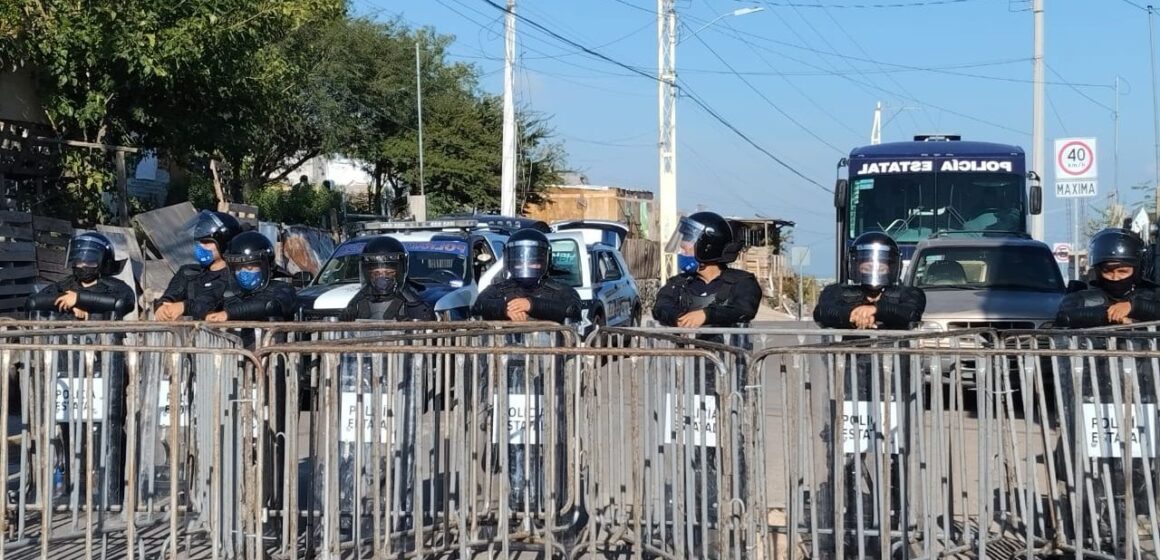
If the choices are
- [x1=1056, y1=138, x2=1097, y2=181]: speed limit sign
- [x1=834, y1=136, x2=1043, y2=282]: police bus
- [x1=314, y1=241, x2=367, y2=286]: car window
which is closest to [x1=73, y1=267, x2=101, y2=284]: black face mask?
→ [x1=314, y1=241, x2=367, y2=286]: car window

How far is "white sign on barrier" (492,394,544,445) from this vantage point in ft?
20.6

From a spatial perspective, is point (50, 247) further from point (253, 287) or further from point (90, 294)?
point (253, 287)

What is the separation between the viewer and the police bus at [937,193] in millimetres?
17266

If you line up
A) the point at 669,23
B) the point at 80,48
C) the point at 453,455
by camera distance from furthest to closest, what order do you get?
the point at 669,23, the point at 80,48, the point at 453,455

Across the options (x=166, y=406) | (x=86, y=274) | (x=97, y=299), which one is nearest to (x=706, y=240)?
(x=166, y=406)

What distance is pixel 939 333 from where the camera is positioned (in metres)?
5.88

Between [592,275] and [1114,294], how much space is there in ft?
31.0

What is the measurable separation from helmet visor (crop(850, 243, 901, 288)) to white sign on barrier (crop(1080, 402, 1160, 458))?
1.63 meters

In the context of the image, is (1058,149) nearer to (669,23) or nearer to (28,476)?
(669,23)

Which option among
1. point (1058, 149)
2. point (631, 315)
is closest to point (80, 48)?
point (631, 315)

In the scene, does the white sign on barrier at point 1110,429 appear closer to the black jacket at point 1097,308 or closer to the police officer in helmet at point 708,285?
the black jacket at point 1097,308

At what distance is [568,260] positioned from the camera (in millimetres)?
16578

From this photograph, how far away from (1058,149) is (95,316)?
15.3 meters

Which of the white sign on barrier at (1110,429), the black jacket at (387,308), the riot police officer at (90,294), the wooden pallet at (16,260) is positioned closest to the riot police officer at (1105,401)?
the white sign on barrier at (1110,429)
